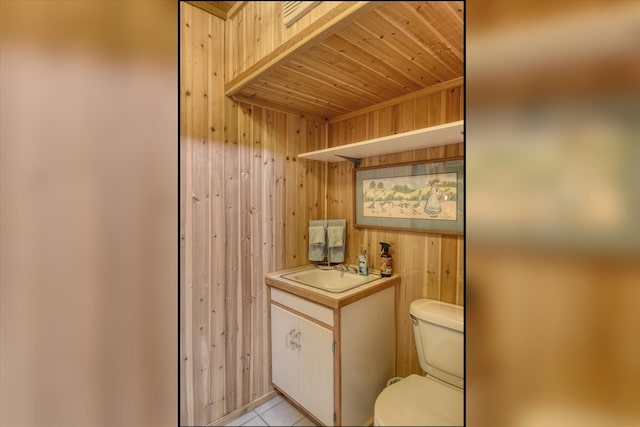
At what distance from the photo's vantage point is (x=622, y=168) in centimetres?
14

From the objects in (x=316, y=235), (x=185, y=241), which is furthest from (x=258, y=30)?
(x=316, y=235)

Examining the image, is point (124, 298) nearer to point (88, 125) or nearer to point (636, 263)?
point (88, 125)

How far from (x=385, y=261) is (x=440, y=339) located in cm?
49

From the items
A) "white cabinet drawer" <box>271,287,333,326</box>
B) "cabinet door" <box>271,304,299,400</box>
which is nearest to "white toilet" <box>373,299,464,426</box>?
"white cabinet drawer" <box>271,287,333,326</box>

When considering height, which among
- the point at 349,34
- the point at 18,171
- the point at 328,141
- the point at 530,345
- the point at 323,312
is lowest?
the point at 323,312

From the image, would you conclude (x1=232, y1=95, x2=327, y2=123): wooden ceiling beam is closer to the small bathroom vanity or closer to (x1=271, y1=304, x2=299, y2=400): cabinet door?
the small bathroom vanity

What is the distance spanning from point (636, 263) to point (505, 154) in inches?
3.5

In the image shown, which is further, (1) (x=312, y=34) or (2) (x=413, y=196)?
(2) (x=413, y=196)

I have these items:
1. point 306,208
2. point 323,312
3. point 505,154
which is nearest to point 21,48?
point 505,154

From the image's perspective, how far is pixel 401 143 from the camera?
1.35 metres

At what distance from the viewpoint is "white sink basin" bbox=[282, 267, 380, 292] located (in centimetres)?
163

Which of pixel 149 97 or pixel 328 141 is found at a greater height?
pixel 328 141

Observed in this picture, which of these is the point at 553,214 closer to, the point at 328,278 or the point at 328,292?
the point at 328,292

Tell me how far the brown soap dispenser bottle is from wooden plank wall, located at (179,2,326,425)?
0.59 m
